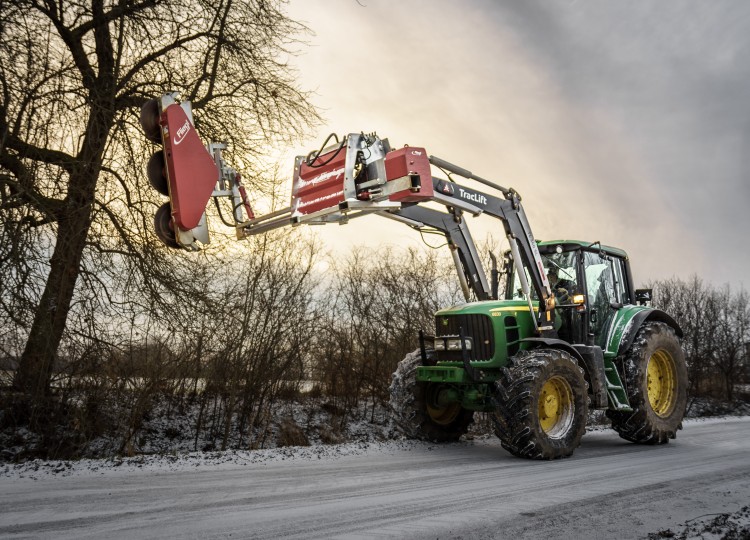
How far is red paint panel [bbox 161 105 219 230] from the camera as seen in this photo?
218 inches

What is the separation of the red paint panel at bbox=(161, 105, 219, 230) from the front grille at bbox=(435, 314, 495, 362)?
336 centimetres

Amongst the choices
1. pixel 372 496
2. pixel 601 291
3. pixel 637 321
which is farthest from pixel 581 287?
pixel 372 496

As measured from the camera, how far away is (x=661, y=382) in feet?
29.6

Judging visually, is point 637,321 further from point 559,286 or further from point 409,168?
point 409,168

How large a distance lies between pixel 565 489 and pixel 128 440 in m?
6.55

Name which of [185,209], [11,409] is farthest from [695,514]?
[11,409]

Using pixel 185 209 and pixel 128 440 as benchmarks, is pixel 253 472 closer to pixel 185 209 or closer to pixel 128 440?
pixel 185 209

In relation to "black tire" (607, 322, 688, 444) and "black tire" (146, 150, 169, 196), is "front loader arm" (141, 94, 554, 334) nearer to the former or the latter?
"black tire" (146, 150, 169, 196)

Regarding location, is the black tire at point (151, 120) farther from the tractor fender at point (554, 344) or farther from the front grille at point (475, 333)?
the tractor fender at point (554, 344)

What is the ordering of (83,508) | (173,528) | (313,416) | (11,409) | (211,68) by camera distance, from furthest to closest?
(313,416) → (211,68) → (11,409) → (83,508) → (173,528)

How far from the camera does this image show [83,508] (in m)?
4.22

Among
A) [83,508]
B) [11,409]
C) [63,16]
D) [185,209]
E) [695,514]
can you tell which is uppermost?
[63,16]

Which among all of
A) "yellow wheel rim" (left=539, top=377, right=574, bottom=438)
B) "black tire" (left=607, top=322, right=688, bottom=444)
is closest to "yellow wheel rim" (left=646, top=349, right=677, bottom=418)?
"black tire" (left=607, top=322, right=688, bottom=444)

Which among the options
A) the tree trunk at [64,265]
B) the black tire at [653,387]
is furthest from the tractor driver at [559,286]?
the tree trunk at [64,265]
